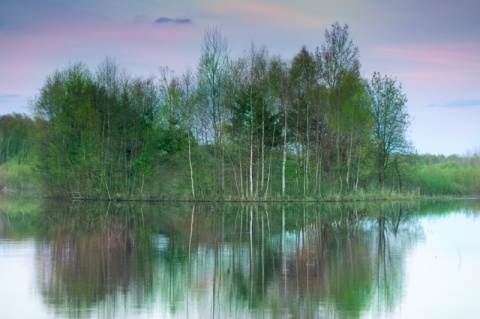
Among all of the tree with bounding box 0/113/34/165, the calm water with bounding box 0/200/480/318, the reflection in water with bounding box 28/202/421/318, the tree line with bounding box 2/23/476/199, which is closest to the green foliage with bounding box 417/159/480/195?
the tree line with bounding box 2/23/476/199

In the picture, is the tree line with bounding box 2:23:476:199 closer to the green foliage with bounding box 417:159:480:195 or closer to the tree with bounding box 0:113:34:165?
the green foliage with bounding box 417:159:480:195

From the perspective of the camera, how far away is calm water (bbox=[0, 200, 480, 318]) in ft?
49.4

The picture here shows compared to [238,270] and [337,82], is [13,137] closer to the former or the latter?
[337,82]

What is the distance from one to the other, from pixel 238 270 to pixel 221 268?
0.63 m

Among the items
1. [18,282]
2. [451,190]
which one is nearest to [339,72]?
[451,190]

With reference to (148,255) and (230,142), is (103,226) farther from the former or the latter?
(230,142)

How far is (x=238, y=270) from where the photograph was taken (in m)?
20.2

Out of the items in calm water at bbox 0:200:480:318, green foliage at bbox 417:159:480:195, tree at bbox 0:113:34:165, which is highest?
tree at bbox 0:113:34:165

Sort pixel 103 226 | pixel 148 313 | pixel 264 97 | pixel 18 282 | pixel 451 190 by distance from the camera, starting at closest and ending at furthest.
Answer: pixel 148 313, pixel 18 282, pixel 103 226, pixel 264 97, pixel 451 190

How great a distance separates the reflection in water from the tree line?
25724 millimetres

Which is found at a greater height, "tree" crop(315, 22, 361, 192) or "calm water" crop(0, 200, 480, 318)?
"tree" crop(315, 22, 361, 192)

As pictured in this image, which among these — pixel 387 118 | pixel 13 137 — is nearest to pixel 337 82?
pixel 387 118

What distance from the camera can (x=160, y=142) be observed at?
67.9m

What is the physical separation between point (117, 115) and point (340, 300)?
5311 centimetres
